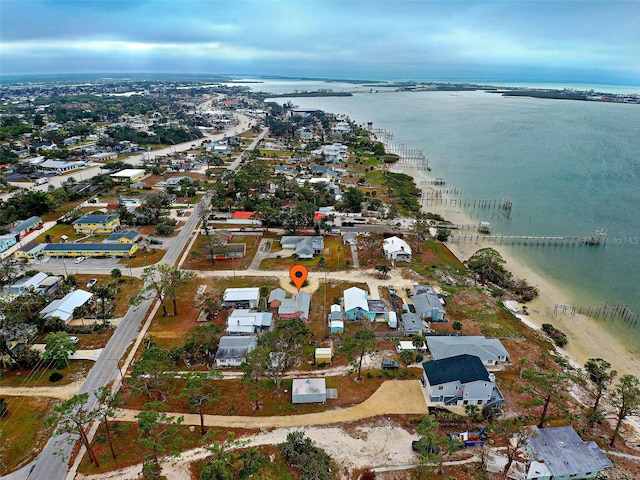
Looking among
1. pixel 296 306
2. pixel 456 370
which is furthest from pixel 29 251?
pixel 456 370

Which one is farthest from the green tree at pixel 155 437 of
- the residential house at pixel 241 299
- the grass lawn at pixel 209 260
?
the grass lawn at pixel 209 260

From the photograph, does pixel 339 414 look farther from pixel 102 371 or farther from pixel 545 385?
pixel 102 371

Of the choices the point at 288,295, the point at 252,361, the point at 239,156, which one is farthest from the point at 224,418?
the point at 239,156

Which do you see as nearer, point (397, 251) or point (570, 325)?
point (570, 325)

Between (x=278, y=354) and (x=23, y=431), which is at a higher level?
(x=278, y=354)

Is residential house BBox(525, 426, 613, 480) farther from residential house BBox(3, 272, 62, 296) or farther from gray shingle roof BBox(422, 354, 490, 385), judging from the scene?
residential house BBox(3, 272, 62, 296)

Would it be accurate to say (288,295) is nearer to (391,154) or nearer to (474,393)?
(474,393)
